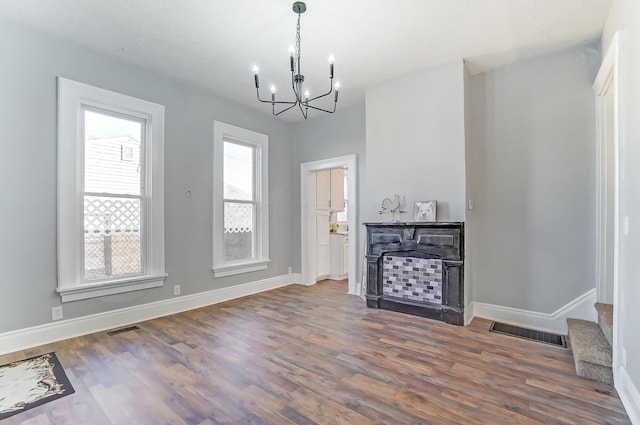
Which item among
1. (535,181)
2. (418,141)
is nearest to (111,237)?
(418,141)

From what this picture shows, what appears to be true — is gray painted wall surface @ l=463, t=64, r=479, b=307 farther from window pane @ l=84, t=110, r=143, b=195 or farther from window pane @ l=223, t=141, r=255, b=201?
window pane @ l=84, t=110, r=143, b=195

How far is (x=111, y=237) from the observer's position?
132 inches

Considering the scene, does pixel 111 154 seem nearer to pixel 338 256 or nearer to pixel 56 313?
pixel 56 313

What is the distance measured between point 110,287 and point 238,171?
7.42 feet

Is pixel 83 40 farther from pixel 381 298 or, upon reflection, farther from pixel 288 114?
pixel 381 298

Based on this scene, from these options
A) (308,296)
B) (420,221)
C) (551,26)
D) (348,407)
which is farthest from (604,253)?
(308,296)

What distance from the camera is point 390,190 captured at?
3.92m

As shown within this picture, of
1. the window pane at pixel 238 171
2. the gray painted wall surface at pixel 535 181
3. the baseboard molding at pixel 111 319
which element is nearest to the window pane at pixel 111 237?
the baseboard molding at pixel 111 319

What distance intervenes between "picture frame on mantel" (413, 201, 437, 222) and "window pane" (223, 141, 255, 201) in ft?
8.47

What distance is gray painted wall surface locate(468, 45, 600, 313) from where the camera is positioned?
308cm

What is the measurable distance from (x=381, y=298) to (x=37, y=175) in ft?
12.4

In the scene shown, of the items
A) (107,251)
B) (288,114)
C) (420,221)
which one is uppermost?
(288,114)

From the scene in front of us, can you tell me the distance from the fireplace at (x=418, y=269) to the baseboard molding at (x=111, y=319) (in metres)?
2.00

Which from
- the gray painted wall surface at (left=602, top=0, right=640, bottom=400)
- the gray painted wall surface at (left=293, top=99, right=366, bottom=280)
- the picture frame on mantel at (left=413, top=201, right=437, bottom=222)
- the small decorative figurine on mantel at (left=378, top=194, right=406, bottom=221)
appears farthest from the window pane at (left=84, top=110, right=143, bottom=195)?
the gray painted wall surface at (left=602, top=0, right=640, bottom=400)
